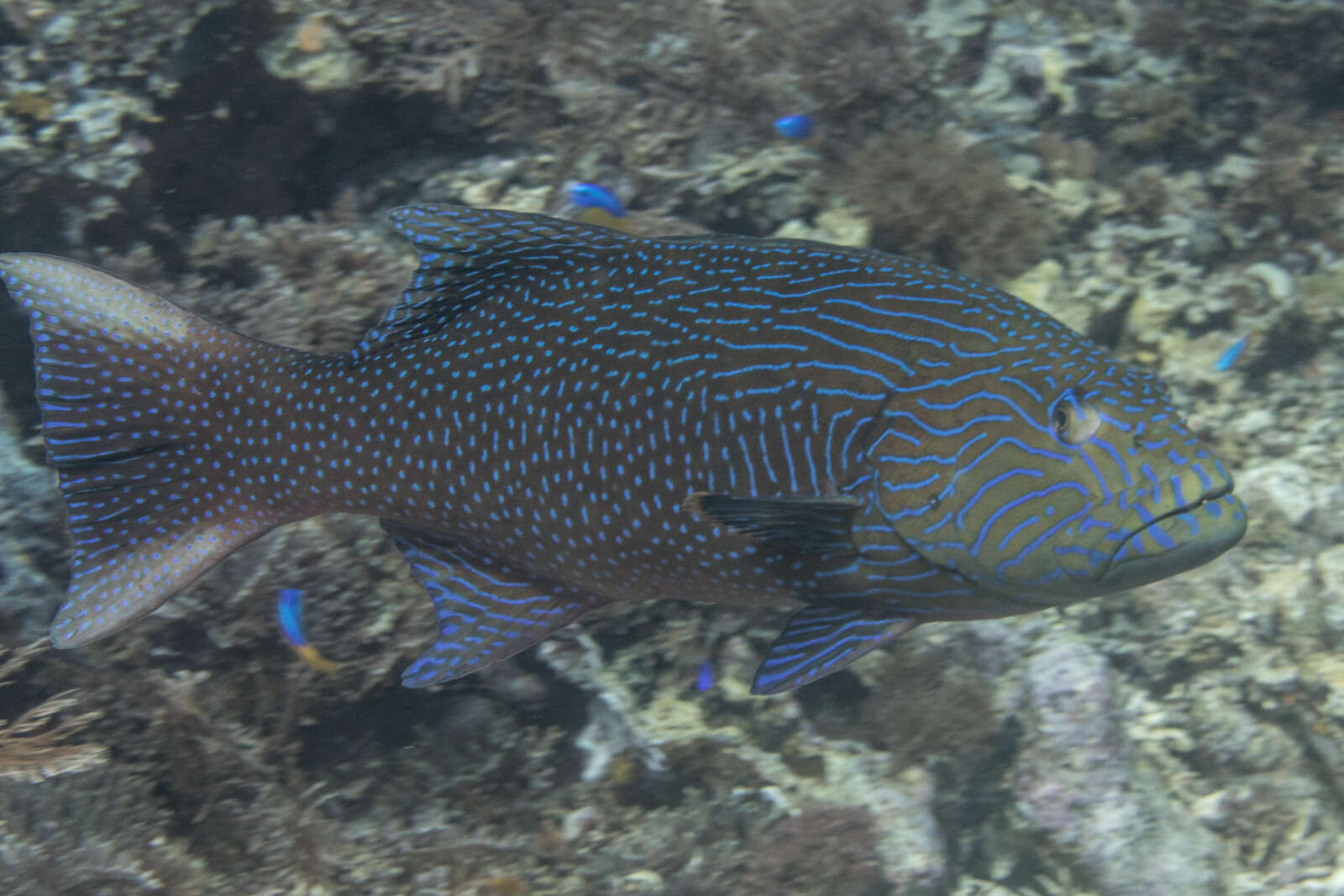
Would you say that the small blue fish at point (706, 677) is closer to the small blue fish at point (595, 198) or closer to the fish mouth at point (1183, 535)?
the fish mouth at point (1183, 535)

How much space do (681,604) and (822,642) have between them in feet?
4.89

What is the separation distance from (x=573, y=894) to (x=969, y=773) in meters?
1.87

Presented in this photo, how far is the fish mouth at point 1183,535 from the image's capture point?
2.01 metres

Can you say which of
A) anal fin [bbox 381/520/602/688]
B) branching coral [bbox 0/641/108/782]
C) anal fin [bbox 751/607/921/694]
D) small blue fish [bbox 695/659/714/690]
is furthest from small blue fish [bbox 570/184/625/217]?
branching coral [bbox 0/641/108/782]

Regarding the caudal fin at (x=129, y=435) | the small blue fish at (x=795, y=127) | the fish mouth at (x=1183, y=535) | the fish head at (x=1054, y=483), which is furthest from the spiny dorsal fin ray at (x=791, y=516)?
the small blue fish at (x=795, y=127)

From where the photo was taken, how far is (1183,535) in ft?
6.58

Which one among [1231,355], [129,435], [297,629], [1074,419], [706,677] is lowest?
[706,677]

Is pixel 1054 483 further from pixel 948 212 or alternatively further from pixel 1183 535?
pixel 948 212

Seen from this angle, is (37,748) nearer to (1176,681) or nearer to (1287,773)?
(1176,681)

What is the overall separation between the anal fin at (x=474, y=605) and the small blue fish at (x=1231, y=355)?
3681mm

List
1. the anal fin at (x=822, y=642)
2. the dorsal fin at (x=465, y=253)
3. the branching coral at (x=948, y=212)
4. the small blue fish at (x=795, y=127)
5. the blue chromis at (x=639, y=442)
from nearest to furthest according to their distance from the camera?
1. the blue chromis at (x=639, y=442)
2. the anal fin at (x=822, y=642)
3. the dorsal fin at (x=465, y=253)
4. the branching coral at (x=948, y=212)
5. the small blue fish at (x=795, y=127)

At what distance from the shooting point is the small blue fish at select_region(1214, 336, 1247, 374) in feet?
14.5

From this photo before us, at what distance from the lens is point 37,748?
3.34 m

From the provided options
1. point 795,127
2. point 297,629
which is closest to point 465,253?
point 297,629
